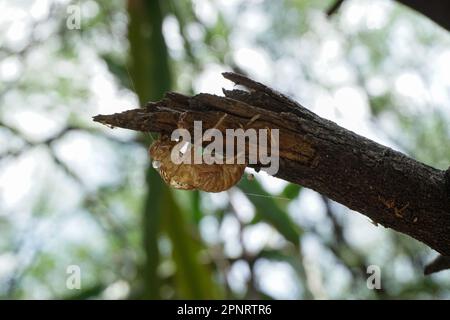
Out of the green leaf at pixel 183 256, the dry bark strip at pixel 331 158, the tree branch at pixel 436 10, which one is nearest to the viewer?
the dry bark strip at pixel 331 158

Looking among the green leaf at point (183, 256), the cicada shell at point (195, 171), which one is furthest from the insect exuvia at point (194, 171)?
the green leaf at point (183, 256)

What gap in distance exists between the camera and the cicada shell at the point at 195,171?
726 millimetres

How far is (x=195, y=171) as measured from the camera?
0.74 metres

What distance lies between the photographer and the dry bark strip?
2.27ft

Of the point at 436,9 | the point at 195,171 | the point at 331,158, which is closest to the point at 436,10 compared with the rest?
the point at 436,9

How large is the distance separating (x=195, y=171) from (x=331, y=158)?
6.5 inches

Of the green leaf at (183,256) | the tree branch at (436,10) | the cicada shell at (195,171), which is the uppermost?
the tree branch at (436,10)

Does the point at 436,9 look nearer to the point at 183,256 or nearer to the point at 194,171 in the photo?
the point at 194,171

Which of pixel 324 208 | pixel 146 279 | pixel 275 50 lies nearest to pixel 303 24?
pixel 275 50
